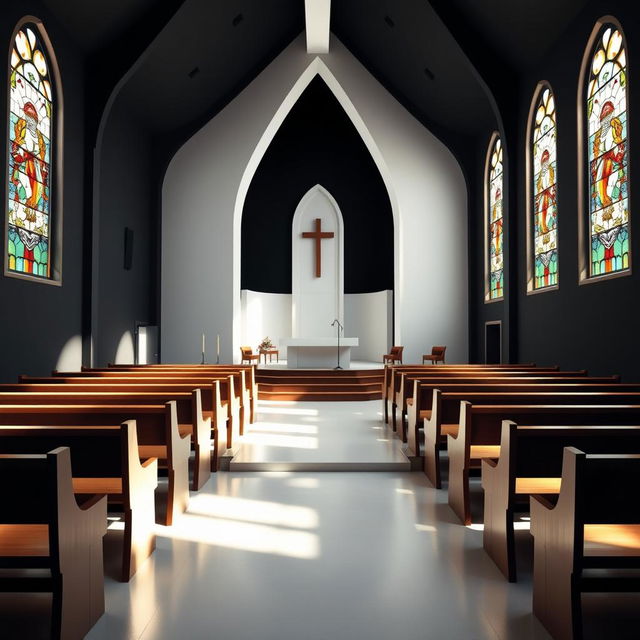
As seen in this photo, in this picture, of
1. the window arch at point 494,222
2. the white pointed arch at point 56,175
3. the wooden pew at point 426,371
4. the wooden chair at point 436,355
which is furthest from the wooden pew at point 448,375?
the white pointed arch at point 56,175

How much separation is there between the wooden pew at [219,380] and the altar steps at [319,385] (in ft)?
8.08

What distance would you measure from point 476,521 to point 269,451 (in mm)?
2027

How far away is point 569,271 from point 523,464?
5456 mm

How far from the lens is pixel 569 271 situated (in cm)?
743

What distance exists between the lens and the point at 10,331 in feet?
21.0

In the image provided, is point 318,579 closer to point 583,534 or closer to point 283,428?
point 583,534

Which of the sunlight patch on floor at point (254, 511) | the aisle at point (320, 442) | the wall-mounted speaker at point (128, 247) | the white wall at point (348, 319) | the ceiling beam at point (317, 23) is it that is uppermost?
the ceiling beam at point (317, 23)

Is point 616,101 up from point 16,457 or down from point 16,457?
up

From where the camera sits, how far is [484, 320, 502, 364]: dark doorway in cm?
1032

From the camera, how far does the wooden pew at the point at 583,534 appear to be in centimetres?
175

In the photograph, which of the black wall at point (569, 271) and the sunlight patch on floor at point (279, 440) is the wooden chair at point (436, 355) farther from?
the sunlight patch on floor at point (279, 440)

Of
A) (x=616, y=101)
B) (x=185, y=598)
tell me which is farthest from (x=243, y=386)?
(x=616, y=101)

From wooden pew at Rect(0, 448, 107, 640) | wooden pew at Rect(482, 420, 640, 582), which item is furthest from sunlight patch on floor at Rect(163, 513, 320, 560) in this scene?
wooden pew at Rect(0, 448, 107, 640)

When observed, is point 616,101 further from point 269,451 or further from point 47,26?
point 47,26
